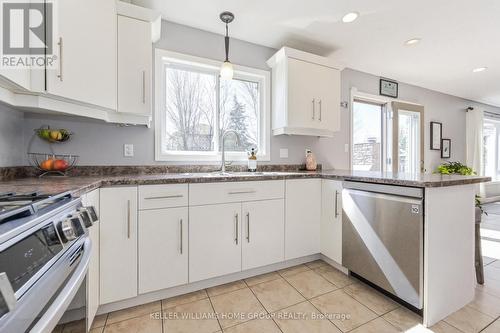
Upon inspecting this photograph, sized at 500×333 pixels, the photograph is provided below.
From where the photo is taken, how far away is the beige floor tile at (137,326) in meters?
1.32

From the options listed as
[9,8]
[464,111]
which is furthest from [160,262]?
[464,111]

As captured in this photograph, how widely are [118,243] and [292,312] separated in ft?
4.06

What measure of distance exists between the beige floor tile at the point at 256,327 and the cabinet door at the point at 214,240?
1.41 ft

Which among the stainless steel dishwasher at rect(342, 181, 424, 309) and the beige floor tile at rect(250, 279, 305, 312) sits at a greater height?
Result: the stainless steel dishwasher at rect(342, 181, 424, 309)

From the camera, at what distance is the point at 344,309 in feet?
4.91

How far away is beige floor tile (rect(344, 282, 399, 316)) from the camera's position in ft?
4.93

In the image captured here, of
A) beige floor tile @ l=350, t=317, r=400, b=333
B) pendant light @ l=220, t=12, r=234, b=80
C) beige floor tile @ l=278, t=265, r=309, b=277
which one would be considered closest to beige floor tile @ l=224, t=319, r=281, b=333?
beige floor tile @ l=350, t=317, r=400, b=333

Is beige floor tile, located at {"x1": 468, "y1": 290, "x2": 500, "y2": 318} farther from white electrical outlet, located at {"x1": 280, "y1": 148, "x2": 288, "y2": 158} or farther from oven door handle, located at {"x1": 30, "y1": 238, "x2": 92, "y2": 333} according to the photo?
oven door handle, located at {"x1": 30, "y1": 238, "x2": 92, "y2": 333}

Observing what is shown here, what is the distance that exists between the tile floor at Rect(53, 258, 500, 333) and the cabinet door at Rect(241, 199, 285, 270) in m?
0.20

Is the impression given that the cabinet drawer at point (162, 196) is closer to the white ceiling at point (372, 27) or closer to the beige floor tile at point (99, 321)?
the beige floor tile at point (99, 321)

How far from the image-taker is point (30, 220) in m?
0.60

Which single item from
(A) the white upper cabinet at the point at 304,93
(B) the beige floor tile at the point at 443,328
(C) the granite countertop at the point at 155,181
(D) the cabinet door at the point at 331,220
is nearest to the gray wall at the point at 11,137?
(C) the granite countertop at the point at 155,181

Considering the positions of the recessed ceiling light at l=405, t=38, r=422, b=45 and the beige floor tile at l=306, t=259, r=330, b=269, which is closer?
the beige floor tile at l=306, t=259, r=330, b=269

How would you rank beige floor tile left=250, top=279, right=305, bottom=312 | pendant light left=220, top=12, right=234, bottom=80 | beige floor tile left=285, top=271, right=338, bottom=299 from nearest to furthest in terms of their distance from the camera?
beige floor tile left=250, top=279, right=305, bottom=312 < beige floor tile left=285, top=271, right=338, bottom=299 < pendant light left=220, top=12, right=234, bottom=80
